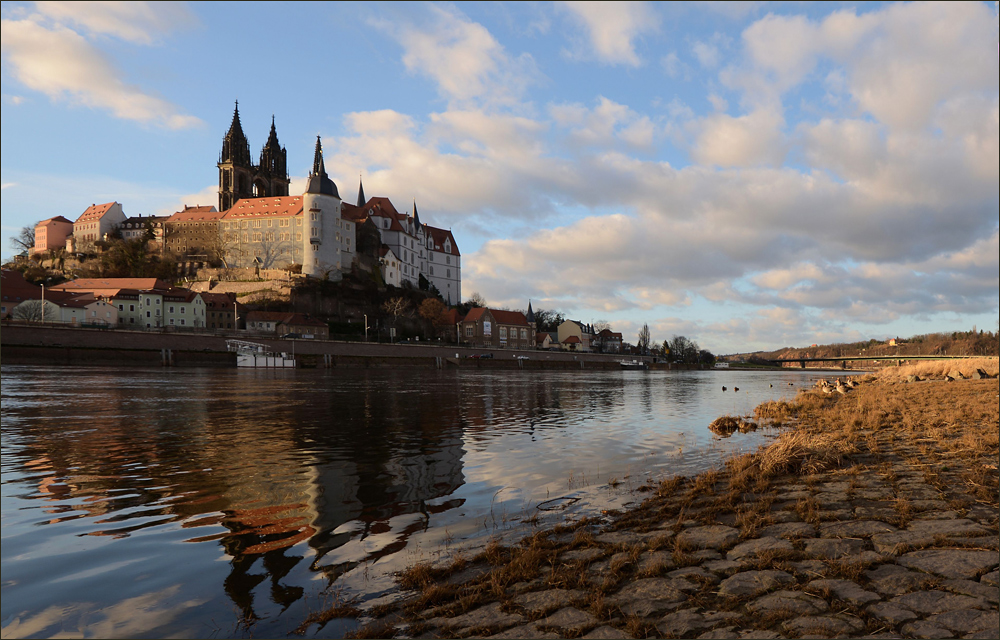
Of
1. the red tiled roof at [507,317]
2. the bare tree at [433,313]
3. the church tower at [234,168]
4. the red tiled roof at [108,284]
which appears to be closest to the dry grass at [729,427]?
the bare tree at [433,313]

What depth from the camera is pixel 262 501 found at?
10672 mm

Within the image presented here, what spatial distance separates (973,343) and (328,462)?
652ft

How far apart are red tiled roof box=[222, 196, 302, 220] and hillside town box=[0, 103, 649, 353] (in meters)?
0.37

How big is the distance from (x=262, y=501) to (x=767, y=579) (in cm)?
888

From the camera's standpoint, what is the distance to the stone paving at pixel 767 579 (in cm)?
500

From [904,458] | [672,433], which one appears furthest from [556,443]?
[904,458]

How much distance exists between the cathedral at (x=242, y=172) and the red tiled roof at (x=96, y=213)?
106 feet

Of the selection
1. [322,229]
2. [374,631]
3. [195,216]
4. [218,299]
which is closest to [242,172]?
[195,216]

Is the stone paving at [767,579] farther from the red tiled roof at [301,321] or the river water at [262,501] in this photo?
the red tiled roof at [301,321]

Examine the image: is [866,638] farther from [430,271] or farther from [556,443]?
[430,271]

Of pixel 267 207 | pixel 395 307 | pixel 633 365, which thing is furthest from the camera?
pixel 633 365

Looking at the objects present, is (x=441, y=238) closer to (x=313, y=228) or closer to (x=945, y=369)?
(x=313, y=228)

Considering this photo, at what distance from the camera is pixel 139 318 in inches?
4850

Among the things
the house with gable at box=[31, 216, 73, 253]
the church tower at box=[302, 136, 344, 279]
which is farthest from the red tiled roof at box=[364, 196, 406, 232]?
the house with gable at box=[31, 216, 73, 253]
